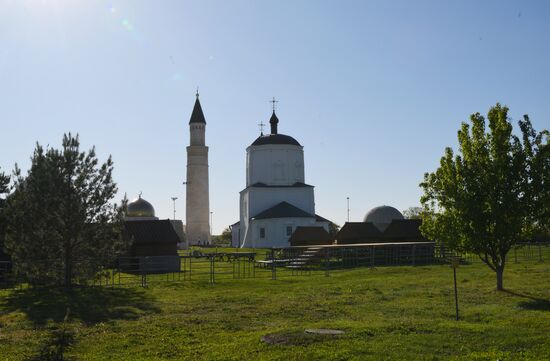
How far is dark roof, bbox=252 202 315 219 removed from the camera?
61.2 metres

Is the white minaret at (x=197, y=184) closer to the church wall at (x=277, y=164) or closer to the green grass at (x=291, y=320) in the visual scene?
the church wall at (x=277, y=164)

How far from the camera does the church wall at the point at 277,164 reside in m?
66.6

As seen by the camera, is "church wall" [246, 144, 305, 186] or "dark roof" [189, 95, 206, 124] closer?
"church wall" [246, 144, 305, 186]

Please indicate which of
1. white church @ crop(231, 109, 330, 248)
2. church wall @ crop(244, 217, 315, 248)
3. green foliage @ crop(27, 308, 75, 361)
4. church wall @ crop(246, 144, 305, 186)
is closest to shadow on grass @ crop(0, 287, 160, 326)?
green foliage @ crop(27, 308, 75, 361)

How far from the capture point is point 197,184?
84125 millimetres

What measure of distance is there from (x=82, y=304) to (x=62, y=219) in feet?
20.6

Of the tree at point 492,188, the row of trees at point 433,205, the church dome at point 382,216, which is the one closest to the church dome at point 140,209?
the church dome at point 382,216

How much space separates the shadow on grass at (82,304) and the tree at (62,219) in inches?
42.8

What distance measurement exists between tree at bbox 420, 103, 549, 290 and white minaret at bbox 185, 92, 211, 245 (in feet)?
216

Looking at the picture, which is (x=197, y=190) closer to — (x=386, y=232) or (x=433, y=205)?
(x=386, y=232)

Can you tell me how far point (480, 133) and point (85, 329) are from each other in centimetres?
1368

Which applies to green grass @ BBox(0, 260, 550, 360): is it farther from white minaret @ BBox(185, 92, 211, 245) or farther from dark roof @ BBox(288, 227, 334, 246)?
white minaret @ BBox(185, 92, 211, 245)

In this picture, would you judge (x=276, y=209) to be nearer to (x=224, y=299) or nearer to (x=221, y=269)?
(x=221, y=269)

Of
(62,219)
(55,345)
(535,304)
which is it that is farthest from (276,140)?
(55,345)
